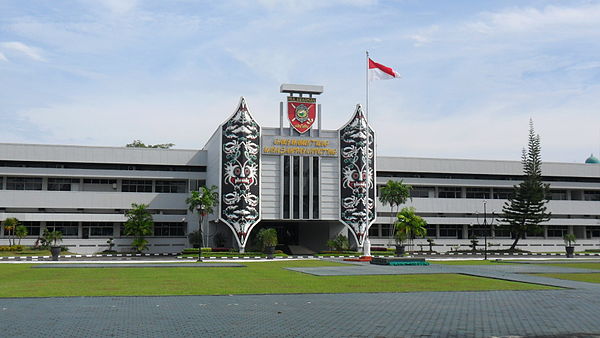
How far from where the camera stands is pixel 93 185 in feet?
203

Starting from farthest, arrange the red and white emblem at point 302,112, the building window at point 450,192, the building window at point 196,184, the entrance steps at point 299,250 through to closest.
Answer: the building window at point 450,192
the building window at point 196,184
the entrance steps at point 299,250
the red and white emblem at point 302,112

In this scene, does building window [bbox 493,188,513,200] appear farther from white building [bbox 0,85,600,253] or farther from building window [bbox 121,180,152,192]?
building window [bbox 121,180,152,192]

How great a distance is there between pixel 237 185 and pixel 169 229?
11.1m

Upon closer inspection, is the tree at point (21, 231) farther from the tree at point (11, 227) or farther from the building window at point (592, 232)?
the building window at point (592, 232)

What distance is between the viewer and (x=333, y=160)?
58688 millimetres

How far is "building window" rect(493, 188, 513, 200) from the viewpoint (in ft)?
235

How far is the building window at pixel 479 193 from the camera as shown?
7081 centimetres

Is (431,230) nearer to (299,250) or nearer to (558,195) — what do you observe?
(299,250)

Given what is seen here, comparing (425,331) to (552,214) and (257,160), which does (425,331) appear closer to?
(257,160)

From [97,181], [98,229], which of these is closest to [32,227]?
[98,229]

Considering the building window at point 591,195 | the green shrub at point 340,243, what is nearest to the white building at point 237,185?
the green shrub at point 340,243

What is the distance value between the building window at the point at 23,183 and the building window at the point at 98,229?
20.0 feet

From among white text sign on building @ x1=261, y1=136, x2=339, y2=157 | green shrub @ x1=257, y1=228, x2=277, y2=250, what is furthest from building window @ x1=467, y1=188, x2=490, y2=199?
green shrub @ x1=257, y1=228, x2=277, y2=250

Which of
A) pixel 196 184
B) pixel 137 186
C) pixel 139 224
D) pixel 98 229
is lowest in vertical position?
pixel 98 229
